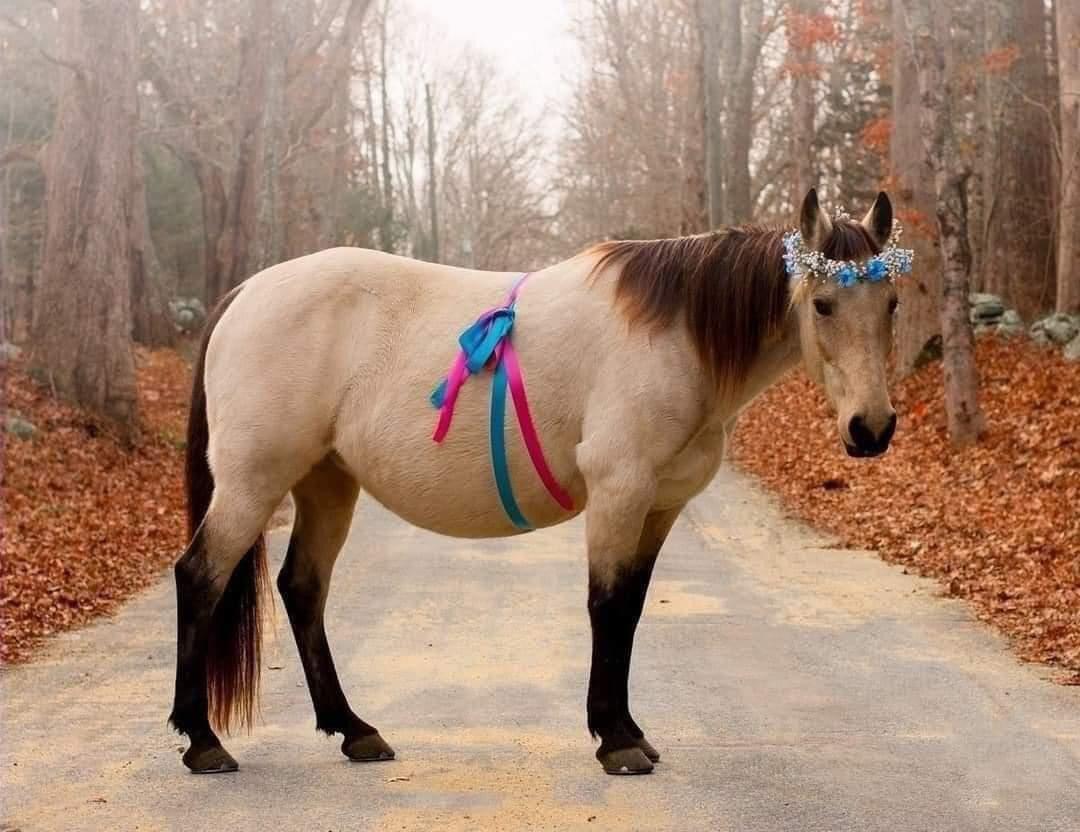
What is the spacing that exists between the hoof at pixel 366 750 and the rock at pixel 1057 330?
42.8ft

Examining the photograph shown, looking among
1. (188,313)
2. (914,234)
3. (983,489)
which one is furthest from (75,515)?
(188,313)

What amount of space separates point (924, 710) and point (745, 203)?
1977cm

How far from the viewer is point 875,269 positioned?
4684 mm

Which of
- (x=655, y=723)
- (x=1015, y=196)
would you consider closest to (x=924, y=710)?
(x=655, y=723)

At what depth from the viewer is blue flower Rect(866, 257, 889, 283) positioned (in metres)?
4.68

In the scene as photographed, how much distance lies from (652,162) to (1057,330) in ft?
97.6

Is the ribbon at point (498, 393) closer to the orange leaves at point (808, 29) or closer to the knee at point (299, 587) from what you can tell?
the knee at point (299, 587)

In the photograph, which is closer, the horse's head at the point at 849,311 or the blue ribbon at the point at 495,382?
the horse's head at the point at 849,311

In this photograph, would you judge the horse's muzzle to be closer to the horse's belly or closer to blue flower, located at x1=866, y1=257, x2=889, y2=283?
blue flower, located at x1=866, y1=257, x2=889, y2=283

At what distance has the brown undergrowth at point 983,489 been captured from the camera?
332 inches

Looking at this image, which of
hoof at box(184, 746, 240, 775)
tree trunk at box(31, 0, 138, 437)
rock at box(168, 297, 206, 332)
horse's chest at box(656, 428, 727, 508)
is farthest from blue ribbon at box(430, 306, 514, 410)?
rock at box(168, 297, 206, 332)

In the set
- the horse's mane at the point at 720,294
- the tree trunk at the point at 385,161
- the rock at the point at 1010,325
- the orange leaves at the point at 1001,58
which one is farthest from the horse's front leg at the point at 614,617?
the tree trunk at the point at 385,161

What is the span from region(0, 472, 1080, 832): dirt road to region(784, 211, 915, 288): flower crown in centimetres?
177

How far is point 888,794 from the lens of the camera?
4559 millimetres
